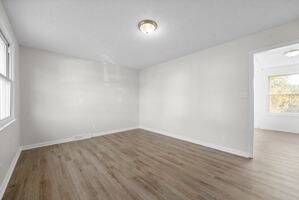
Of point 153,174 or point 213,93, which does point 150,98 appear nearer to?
point 213,93

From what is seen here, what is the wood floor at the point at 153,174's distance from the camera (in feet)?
5.31

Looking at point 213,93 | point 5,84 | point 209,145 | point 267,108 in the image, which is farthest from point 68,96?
point 267,108

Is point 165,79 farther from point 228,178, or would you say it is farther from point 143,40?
point 228,178

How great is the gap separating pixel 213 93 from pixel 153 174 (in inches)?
92.3

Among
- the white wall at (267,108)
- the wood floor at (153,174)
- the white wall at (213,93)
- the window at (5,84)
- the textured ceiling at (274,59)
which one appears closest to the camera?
the wood floor at (153,174)

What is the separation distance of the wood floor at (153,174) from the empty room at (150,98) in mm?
18

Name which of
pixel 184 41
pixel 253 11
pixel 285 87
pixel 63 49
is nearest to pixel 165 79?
pixel 184 41

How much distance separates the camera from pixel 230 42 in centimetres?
290

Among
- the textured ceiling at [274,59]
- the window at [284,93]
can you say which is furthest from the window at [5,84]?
the window at [284,93]

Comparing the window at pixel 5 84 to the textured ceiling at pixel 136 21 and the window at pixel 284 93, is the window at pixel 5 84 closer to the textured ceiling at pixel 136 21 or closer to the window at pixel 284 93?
the textured ceiling at pixel 136 21

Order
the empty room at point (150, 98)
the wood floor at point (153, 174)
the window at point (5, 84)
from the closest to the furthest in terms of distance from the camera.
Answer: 1. the wood floor at point (153, 174)
2. the empty room at point (150, 98)
3. the window at point (5, 84)

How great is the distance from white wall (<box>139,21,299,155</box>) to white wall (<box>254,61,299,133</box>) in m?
3.05

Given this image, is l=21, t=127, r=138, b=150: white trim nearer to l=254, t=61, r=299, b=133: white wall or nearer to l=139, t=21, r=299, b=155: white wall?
l=139, t=21, r=299, b=155: white wall

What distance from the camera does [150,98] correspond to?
5000 mm
